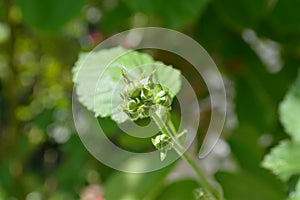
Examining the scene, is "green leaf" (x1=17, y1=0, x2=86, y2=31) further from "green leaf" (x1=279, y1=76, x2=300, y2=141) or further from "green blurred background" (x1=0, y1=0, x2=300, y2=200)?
"green leaf" (x1=279, y1=76, x2=300, y2=141)

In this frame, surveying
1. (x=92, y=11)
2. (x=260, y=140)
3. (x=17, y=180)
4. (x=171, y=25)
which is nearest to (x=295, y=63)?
(x=260, y=140)

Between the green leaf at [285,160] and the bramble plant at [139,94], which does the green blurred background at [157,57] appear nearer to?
the green leaf at [285,160]

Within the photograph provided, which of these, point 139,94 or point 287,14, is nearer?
point 139,94

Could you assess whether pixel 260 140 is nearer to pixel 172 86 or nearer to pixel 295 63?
pixel 295 63

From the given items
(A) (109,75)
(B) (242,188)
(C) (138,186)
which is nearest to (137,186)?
→ (C) (138,186)

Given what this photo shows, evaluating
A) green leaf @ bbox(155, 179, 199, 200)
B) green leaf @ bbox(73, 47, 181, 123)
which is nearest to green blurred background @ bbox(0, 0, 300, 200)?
green leaf @ bbox(155, 179, 199, 200)

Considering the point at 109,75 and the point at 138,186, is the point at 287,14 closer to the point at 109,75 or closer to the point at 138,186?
the point at 138,186

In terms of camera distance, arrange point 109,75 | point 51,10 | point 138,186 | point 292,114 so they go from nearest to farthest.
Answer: point 109,75 < point 292,114 < point 138,186 < point 51,10
